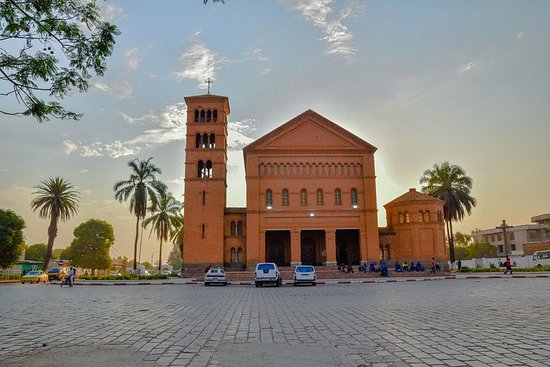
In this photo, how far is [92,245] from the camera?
3250 inches

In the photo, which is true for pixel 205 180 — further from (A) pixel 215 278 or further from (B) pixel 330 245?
(A) pixel 215 278

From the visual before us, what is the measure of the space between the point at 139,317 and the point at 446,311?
7.92 m

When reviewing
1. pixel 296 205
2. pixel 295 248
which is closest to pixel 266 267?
pixel 295 248

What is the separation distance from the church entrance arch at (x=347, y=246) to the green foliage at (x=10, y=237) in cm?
4038

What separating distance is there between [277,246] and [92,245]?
50.9 m

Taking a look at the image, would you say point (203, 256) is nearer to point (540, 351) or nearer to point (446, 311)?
point (446, 311)

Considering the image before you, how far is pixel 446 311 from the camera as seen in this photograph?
1078 centimetres

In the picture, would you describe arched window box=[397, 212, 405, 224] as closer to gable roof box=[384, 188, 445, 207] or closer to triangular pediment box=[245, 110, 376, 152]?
gable roof box=[384, 188, 445, 207]

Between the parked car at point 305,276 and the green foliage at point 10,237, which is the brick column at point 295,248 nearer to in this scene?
the parked car at point 305,276

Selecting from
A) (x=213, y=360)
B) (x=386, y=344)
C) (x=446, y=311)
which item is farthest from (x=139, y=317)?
(x=446, y=311)

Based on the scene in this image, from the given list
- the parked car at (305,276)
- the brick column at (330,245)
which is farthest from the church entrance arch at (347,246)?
the parked car at (305,276)

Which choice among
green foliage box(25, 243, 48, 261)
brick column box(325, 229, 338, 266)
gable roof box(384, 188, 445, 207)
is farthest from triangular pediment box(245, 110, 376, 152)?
green foliage box(25, 243, 48, 261)

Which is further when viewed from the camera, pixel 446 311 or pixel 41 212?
pixel 41 212

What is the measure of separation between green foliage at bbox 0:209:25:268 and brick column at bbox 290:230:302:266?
35328 mm
